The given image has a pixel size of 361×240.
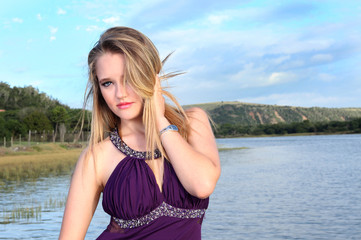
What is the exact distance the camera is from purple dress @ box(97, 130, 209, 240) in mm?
2146

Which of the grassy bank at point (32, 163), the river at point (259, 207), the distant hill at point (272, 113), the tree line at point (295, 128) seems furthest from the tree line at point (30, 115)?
the distant hill at point (272, 113)

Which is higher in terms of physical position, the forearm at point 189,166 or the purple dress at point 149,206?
the forearm at point 189,166

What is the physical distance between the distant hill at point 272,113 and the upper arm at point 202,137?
12831 cm

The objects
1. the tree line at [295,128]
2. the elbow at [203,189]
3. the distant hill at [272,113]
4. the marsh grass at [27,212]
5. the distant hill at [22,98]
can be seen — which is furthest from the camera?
the distant hill at [272,113]

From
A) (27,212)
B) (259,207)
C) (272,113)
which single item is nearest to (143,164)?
(27,212)

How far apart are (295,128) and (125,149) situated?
111 meters

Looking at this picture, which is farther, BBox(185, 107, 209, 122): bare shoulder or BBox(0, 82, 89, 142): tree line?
BBox(0, 82, 89, 142): tree line

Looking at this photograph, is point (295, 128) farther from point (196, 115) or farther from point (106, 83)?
point (106, 83)

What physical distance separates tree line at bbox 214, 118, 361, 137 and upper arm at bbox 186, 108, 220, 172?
348 feet

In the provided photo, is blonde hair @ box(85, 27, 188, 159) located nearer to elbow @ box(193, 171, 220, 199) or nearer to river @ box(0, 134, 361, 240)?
elbow @ box(193, 171, 220, 199)

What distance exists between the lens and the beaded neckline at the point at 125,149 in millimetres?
2259

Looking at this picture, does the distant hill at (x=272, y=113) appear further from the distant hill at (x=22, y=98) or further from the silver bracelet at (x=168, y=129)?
the silver bracelet at (x=168, y=129)

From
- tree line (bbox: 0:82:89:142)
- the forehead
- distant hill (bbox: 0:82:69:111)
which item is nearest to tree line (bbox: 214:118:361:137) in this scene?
distant hill (bbox: 0:82:69:111)

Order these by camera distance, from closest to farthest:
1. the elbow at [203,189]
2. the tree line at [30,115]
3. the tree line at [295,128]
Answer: the elbow at [203,189] → the tree line at [30,115] → the tree line at [295,128]
